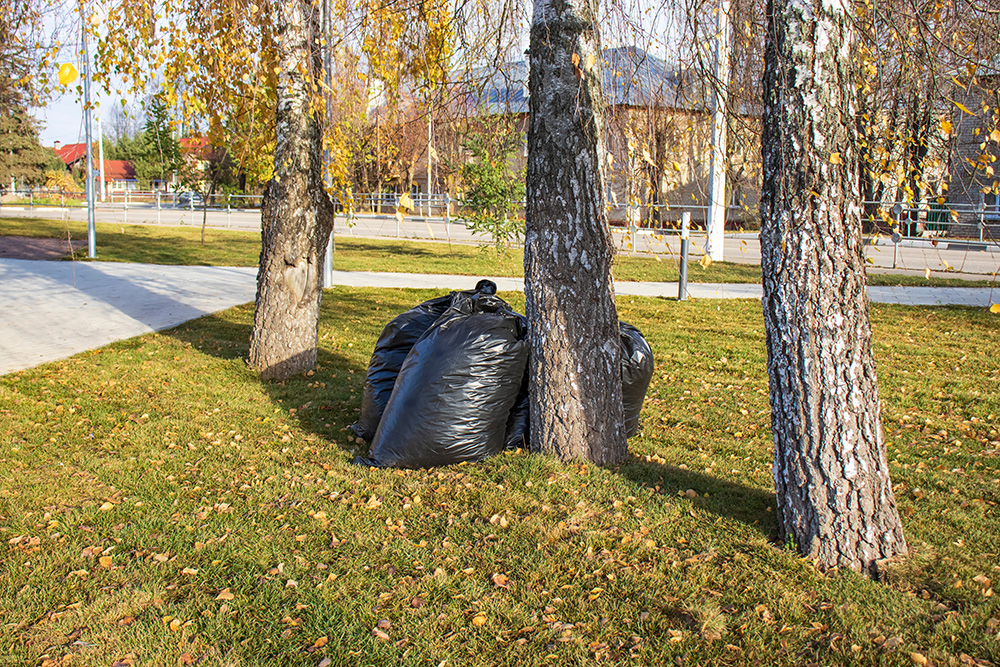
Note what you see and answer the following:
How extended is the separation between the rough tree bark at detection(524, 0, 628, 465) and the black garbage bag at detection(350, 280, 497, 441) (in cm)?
86

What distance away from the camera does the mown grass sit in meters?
13.7

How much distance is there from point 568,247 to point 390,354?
1.53 metres

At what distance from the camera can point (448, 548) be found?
3176mm

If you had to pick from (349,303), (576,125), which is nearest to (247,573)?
(576,125)

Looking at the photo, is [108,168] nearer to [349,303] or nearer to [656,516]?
[349,303]

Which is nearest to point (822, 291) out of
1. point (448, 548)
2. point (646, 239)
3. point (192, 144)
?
point (448, 548)

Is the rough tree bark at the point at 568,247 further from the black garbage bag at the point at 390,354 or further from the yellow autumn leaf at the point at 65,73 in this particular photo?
the yellow autumn leaf at the point at 65,73

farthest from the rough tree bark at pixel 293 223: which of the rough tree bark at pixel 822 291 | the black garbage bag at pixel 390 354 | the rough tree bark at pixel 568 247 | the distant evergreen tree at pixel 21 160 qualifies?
the distant evergreen tree at pixel 21 160

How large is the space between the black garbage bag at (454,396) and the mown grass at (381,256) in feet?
23.1

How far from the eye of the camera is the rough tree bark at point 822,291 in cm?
283

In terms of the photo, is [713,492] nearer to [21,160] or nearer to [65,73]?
[65,73]

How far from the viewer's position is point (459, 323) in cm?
413

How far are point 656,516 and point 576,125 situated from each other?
1.99 m

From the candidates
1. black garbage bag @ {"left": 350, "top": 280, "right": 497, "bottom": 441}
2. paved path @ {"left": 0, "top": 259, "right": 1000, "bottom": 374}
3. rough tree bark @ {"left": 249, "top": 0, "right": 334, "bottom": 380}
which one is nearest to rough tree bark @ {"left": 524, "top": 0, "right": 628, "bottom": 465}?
black garbage bag @ {"left": 350, "top": 280, "right": 497, "bottom": 441}
